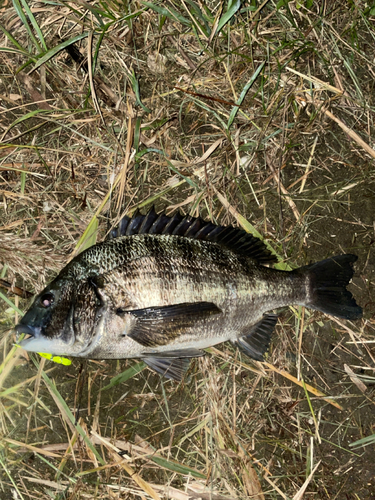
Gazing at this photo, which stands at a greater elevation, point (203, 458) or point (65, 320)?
point (65, 320)

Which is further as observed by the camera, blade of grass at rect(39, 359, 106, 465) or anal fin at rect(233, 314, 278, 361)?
blade of grass at rect(39, 359, 106, 465)

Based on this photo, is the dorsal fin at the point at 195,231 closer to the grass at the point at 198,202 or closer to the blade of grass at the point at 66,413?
the grass at the point at 198,202

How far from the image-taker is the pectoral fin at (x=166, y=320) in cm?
292

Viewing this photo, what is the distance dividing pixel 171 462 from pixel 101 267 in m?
1.87

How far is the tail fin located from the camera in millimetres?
3238

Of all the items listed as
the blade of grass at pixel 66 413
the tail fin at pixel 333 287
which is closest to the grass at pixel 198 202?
the blade of grass at pixel 66 413

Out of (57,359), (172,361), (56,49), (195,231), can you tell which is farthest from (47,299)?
(56,49)

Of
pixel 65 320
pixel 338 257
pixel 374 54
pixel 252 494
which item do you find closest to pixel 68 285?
pixel 65 320

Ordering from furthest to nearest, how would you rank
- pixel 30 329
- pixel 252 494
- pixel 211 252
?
pixel 252 494 → pixel 211 252 → pixel 30 329

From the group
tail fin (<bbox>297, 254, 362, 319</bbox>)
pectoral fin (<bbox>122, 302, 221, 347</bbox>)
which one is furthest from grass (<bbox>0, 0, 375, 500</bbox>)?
pectoral fin (<bbox>122, 302, 221, 347</bbox>)

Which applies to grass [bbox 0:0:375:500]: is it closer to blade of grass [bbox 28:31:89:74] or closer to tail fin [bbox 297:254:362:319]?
blade of grass [bbox 28:31:89:74]

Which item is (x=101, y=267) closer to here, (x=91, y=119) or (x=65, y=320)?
(x=65, y=320)

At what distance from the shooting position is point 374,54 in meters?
3.50

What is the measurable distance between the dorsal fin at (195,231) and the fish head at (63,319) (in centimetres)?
54
